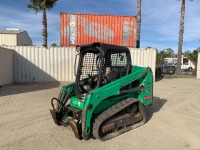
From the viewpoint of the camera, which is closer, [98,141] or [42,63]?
[98,141]

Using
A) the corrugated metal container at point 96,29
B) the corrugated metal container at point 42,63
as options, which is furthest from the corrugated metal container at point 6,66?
the corrugated metal container at point 96,29

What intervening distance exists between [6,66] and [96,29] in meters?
6.61

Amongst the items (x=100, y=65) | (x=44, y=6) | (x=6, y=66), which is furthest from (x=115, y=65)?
(x=44, y=6)

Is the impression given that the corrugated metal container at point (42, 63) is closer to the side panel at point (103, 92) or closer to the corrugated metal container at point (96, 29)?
the corrugated metal container at point (96, 29)

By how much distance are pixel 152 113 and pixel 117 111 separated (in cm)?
235

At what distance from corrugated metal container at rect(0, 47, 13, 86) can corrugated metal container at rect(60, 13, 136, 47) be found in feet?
12.1

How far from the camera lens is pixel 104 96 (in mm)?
4625

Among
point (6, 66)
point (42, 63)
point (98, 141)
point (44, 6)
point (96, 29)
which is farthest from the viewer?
point (44, 6)

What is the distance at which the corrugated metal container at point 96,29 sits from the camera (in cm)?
1503

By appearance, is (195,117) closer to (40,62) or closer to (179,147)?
(179,147)

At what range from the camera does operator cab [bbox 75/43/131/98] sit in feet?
15.9

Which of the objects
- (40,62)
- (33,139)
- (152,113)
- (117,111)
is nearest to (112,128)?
(117,111)

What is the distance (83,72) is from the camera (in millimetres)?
5680

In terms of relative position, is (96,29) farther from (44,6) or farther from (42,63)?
(44,6)
